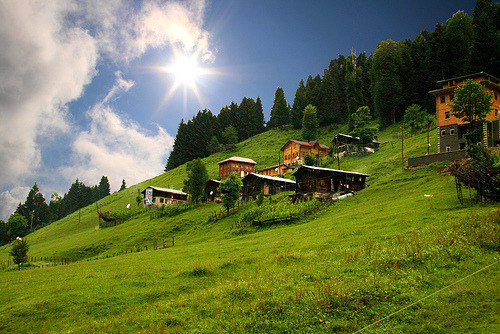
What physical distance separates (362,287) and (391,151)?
6651cm

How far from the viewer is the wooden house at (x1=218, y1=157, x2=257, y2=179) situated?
328 feet

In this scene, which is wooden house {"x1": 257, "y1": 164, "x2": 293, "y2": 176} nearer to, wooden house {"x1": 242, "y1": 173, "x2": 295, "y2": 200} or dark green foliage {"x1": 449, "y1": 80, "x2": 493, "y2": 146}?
wooden house {"x1": 242, "y1": 173, "x2": 295, "y2": 200}

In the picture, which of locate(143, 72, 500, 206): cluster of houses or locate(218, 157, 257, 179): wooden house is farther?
locate(218, 157, 257, 179): wooden house

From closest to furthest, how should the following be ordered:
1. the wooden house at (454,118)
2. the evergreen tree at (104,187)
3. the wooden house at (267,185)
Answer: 1. the wooden house at (454,118)
2. the wooden house at (267,185)
3. the evergreen tree at (104,187)

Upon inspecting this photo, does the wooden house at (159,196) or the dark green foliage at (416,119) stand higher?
the dark green foliage at (416,119)

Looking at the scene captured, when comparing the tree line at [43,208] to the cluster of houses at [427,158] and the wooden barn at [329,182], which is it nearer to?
the cluster of houses at [427,158]

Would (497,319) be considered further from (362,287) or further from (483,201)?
(483,201)

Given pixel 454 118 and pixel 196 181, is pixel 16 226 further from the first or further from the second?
pixel 454 118

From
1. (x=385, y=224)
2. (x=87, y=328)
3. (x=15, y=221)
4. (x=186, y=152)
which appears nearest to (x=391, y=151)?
(x=385, y=224)

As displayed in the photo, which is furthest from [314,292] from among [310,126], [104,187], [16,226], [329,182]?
[104,187]

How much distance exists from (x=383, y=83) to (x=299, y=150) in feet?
126

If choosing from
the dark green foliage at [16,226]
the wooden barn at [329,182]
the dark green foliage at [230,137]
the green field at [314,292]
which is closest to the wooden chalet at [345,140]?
the wooden barn at [329,182]

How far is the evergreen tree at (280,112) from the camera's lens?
14435cm

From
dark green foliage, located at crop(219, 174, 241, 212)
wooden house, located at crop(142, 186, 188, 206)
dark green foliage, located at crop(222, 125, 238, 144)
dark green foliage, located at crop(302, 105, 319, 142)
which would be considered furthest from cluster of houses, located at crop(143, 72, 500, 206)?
dark green foliage, located at crop(222, 125, 238, 144)
